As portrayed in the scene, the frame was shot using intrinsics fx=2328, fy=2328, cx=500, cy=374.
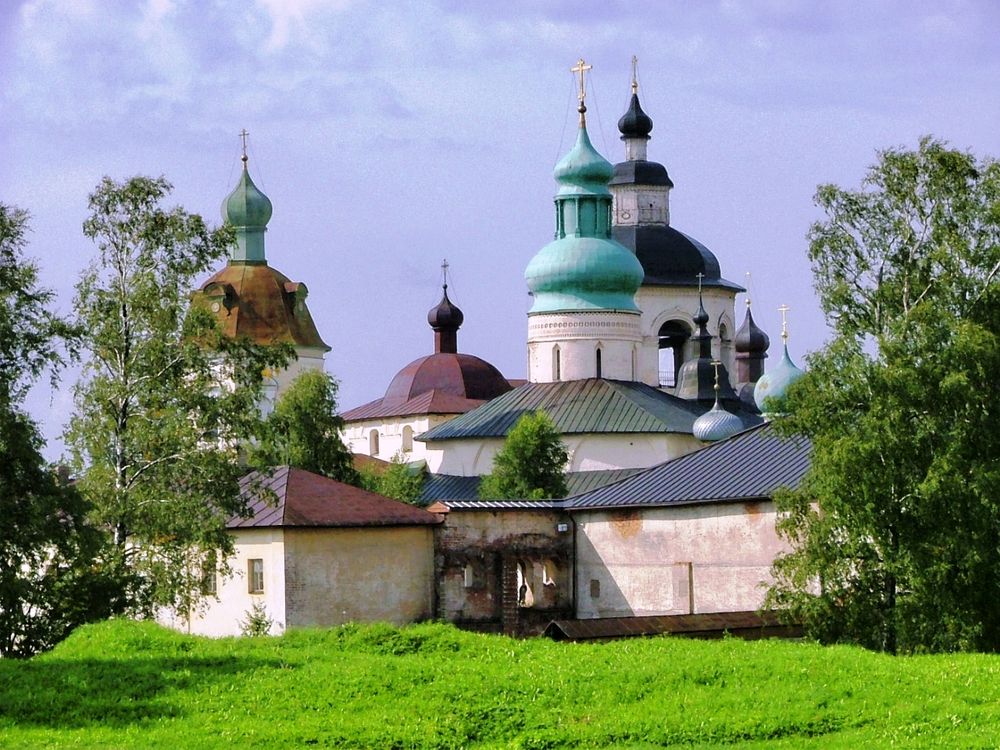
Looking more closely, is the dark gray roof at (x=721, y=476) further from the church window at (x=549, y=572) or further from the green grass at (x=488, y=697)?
the green grass at (x=488, y=697)

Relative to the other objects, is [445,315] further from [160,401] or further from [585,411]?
[160,401]

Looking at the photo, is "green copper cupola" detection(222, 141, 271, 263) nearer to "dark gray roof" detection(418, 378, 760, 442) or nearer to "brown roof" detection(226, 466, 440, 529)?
"dark gray roof" detection(418, 378, 760, 442)

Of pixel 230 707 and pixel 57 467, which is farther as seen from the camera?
pixel 57 467

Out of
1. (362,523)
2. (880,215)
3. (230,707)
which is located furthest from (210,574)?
(230,707)

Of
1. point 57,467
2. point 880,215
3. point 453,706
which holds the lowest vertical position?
point 453,706

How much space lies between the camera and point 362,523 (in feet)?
125

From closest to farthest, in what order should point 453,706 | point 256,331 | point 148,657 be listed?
point 453,706 < point 148,657 < point 256,331

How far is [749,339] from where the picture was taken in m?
77.2

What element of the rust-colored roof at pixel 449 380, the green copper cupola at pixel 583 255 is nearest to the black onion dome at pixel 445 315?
the rust-colored roof at pixel 449 380

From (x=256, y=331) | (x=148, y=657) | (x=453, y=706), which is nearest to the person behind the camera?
(x=453, y=706)

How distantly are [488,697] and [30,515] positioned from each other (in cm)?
947

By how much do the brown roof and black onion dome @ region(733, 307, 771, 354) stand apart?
1527 inches

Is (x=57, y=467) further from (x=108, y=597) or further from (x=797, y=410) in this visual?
(x=797, y=410)

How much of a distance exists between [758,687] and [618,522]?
18.8 metres
